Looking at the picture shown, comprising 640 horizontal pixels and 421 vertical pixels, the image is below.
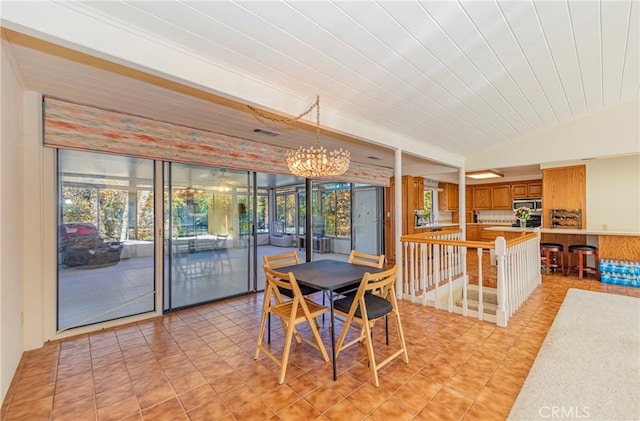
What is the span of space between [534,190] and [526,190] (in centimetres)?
18

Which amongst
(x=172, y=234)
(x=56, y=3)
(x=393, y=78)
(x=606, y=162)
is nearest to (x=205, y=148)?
(x=172, y=234)

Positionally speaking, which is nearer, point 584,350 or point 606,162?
point 584,350

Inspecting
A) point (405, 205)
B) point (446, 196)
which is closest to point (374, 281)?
point (405, 205)

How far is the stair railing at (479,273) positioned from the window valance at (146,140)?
241cm

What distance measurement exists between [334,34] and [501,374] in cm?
286

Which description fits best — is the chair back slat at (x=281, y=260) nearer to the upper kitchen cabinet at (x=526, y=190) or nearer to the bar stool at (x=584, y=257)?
the bar stool at (x=584, y=257)

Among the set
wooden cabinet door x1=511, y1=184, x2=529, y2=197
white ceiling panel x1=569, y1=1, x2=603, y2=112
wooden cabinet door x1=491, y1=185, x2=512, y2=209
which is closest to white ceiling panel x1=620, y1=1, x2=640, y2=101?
white ceiling panel x1=569, y1=1, x2=603, y2=112

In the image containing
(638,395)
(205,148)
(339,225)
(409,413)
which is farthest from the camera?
(339,225)

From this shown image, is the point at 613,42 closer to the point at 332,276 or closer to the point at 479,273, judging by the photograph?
the point at 479,273

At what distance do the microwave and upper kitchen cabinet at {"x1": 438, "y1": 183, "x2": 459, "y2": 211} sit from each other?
1596 millimetres

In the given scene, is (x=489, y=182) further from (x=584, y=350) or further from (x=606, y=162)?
(x=584, y=350)

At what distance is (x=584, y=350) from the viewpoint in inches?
101

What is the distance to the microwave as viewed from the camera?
7.54m

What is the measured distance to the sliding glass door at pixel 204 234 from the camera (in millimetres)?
3736
